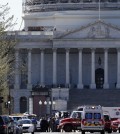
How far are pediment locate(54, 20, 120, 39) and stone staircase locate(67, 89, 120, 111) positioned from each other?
8.92m

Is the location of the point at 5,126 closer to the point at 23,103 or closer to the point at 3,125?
the point at 3,125

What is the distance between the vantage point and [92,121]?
100 metres

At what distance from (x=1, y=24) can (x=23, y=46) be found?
88443 mm

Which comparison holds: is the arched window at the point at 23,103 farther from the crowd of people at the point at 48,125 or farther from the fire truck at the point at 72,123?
the fire truck at the point at 72,123

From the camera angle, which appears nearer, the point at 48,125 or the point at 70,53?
the point at 48,125

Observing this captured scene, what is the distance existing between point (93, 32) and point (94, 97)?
12.9 metres

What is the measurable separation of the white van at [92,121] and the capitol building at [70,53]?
70.3 m

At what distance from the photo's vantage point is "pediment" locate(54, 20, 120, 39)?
583 ft

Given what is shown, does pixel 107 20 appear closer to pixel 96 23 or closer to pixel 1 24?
pixel 96 23

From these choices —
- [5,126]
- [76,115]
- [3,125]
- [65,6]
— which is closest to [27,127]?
[76,115]

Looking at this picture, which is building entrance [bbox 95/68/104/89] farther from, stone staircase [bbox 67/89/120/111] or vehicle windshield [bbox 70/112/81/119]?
vehicle windshield [bbox 70/112/81/119]

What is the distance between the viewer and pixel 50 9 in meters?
190

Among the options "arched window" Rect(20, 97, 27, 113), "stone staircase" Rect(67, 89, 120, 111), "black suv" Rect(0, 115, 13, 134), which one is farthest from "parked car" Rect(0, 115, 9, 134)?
"arched window" Rect(20, 97, 27, 113)

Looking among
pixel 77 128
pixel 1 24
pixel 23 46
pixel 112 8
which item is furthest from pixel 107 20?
pixel 1 24
